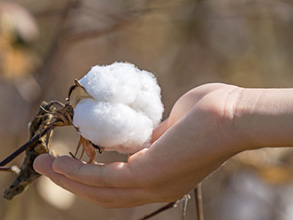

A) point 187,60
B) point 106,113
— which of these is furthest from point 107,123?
point 187,60

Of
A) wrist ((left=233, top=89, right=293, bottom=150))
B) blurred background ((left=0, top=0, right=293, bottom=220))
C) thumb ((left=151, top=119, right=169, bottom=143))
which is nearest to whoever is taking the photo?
wrist ((left=233, top=89, right=293, bottom=150))

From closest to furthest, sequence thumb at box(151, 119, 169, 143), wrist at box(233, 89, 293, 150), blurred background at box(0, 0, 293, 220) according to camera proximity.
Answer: wrist at box(233, 89, 293, 150) → thumb at box(151, 119, 169, 143) → blurred background at box(0, 0, 293, 220)

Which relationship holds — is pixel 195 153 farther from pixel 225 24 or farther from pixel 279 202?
pixel 225 24

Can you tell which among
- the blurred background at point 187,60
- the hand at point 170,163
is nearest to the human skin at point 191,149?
the hand at point 170,163

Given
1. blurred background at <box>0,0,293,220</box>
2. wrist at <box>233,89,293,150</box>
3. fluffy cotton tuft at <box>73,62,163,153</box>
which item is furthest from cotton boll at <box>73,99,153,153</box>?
blurred background at <box>0,0,293,220</box>

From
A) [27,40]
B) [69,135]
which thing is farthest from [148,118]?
[69,135]

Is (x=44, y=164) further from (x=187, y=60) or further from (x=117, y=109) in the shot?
(x=187, y=60)

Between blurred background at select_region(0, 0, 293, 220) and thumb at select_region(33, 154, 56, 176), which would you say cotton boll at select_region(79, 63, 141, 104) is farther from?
blurred background at select_region(0, 0, 293, 220)

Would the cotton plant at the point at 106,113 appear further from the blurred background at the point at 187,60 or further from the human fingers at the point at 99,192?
the blurred background at the point at 187,60

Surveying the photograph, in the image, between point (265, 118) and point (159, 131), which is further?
point (159, 131)
